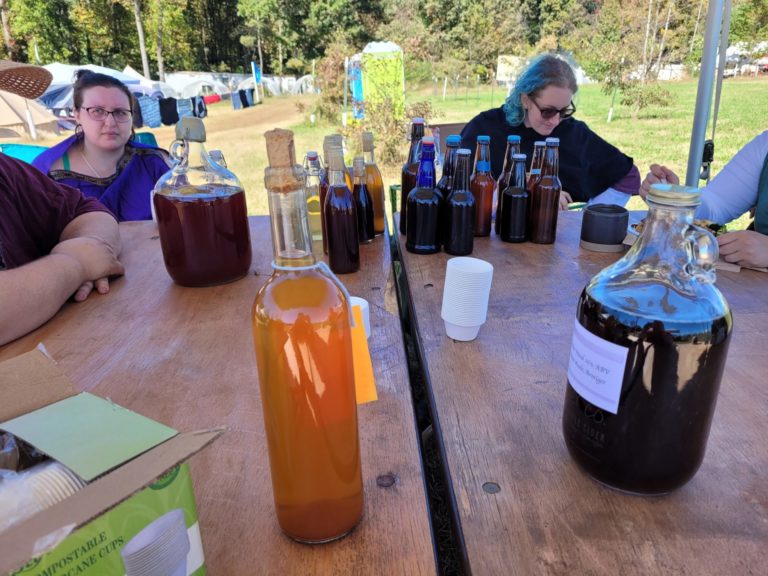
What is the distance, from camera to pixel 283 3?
89.7 ft

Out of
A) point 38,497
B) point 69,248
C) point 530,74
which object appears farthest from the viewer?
point 530,74

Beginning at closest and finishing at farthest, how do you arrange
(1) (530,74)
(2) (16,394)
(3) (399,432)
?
(2) (16,394), (3) (399,432), (1) (530,74)

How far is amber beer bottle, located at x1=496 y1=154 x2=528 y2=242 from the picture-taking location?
157 cm

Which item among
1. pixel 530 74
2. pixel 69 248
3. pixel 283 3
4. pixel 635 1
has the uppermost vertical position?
pixel 283 3

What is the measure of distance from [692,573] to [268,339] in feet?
1.57

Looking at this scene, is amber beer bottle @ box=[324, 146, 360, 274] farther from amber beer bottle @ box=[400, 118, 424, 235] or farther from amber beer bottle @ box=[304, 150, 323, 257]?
amber beer bottle @ box=[400, 118, 424, 235]

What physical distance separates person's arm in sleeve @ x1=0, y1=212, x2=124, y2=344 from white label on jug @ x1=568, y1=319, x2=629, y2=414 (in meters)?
1.05

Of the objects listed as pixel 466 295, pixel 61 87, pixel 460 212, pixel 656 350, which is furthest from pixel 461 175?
pixel 61 87

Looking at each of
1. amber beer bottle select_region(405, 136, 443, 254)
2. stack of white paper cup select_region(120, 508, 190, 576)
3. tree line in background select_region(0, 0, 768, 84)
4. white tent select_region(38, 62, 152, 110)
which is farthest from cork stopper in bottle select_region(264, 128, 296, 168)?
white tent select_region(38, 62, 152, 110)

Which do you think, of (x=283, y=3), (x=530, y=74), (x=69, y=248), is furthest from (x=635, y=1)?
(x=283, y=3)

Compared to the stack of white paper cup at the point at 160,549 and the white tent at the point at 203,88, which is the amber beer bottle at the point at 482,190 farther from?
the white tent at the point at 203,88

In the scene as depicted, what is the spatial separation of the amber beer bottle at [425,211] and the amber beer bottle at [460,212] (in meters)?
0.03

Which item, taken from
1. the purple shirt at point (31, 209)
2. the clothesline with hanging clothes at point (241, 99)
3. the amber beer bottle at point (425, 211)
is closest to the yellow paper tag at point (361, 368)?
the amber beer bottle at point (425, 211)

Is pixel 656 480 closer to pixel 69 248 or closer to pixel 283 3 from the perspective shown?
pixel 69 248
